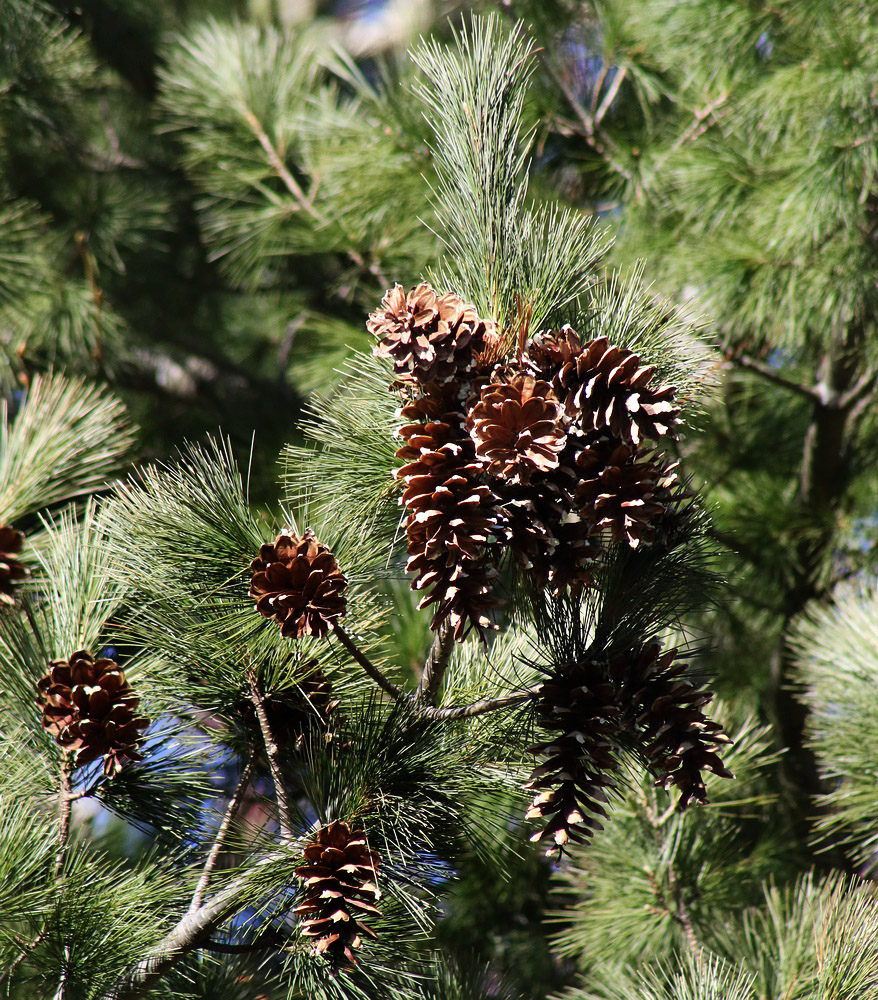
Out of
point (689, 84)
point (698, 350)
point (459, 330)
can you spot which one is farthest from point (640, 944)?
point (689, 84)

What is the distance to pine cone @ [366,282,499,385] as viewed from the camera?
86cm

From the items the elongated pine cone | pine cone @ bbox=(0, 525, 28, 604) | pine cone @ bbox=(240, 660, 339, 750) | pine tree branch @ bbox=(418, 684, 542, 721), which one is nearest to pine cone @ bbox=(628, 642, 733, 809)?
pine tree branch @ bbox=(418, 684, 542, 721)

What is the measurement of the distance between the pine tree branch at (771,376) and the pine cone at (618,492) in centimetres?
102

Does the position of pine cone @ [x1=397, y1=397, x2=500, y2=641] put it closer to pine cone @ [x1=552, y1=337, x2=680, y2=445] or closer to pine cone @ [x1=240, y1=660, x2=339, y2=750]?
pine cone @ [x1=552, y1=337, x2=680, y2=445]

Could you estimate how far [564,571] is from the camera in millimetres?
891

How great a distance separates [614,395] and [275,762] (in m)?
0.50

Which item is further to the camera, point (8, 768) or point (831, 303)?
point (831, 303)

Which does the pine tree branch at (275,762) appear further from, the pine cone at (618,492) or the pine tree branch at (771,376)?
the pine tree branch at (771,376)

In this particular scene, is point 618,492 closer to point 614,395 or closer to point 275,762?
point 614,395

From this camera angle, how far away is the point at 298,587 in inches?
35.8

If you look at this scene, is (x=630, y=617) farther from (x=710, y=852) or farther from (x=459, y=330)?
(x=710, y=852)

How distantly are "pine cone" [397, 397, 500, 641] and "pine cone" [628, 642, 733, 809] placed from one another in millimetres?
179

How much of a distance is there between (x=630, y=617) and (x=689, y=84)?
1347 millimetres

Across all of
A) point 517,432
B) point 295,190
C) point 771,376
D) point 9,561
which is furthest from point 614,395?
point 295,190
